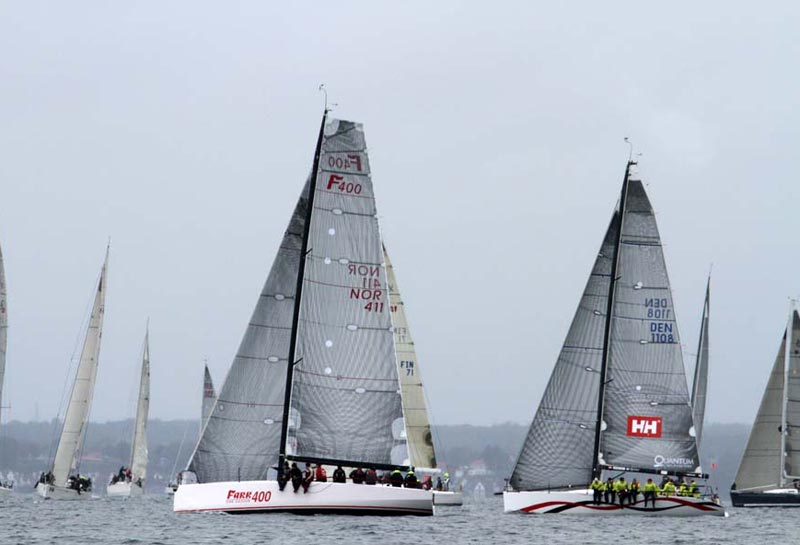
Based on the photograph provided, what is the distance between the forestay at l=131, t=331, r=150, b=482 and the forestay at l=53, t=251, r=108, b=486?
763 inches

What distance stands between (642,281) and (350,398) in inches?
461

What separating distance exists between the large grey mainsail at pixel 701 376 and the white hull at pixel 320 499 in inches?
1486

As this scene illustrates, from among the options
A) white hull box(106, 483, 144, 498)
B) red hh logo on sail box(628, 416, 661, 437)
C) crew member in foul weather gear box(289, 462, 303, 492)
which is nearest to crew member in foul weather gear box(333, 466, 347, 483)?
crew member in foul weather gear box(289, 462, 303, 492)

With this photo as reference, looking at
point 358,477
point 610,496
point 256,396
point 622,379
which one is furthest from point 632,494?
point 256,396

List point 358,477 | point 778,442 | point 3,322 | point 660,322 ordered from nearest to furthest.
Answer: point 358,477 → point 660,322 → point 3,322 → point 778,442

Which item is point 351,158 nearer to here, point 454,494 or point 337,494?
point 337,494

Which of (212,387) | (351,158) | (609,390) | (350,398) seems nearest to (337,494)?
(350,398)

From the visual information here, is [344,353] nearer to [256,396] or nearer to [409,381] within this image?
[256,396]

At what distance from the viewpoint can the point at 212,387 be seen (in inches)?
3757

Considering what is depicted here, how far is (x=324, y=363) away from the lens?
4256 centimetres

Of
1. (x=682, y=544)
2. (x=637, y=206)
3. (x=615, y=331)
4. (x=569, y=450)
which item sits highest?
(x=637, y=206)

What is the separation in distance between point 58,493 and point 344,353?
38003mm

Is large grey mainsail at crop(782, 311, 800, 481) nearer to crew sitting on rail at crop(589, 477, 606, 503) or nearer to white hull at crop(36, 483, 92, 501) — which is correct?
crew sitting on rail at crop(589, 477, 606, 503)

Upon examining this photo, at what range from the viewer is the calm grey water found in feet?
121
